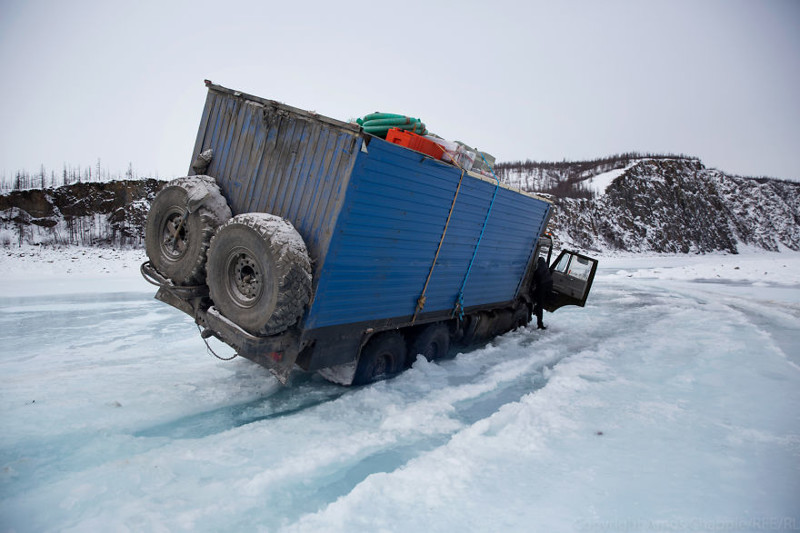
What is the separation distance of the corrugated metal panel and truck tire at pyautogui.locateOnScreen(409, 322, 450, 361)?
2910 millimetres

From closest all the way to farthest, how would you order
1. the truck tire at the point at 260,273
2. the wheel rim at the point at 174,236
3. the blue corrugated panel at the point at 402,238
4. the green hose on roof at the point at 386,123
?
→ the truck tire at the point at 260,273 < the blue corrugated panel at the point at 402,238 < the wheel rim at the point at 174,236 < the green hose on roof at the point at 386,123

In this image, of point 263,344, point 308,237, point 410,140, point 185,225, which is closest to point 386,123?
point 410,140

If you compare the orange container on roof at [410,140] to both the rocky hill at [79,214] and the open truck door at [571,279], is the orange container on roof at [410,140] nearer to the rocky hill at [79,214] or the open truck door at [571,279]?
the open truck door at [571,279]

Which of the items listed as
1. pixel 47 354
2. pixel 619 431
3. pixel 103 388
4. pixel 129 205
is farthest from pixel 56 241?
pixel 619 431

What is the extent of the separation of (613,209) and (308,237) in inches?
2497

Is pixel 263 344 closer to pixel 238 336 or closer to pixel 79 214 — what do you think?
pixel 238 336

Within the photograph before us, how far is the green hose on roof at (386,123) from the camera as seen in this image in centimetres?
578

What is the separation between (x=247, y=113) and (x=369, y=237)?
2.21m

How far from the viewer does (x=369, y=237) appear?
16.5 feet

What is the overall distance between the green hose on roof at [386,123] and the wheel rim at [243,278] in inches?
95.8

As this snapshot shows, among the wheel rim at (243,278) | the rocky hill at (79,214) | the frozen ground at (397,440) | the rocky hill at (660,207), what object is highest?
the rocky hill at (660,207)

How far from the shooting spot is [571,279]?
1104 centimetres

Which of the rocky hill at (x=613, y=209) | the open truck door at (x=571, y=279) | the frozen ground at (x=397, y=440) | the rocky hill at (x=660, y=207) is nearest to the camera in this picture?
the frozen ground at (x=397, y=440)

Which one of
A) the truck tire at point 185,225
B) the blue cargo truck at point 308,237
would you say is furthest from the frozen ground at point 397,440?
the truck tire at point 185,225
